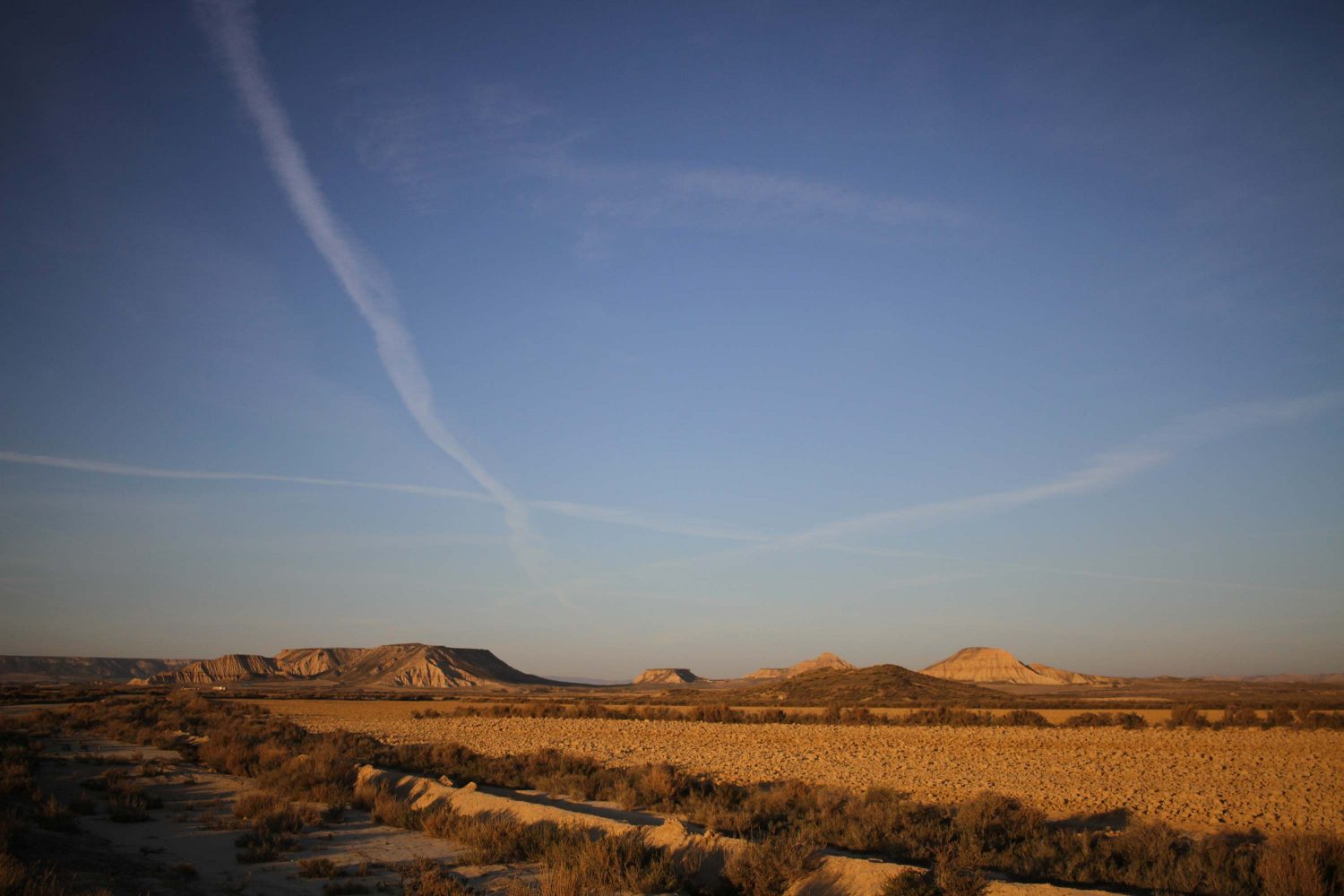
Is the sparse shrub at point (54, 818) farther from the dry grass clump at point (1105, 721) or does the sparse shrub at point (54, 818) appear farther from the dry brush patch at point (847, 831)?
the dry grass clump at point (1105, 721)

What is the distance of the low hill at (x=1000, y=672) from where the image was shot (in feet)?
412

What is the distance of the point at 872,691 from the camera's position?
70062 mm

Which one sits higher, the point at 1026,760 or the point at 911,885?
the point at 911,885

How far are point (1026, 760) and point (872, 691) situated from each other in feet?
157

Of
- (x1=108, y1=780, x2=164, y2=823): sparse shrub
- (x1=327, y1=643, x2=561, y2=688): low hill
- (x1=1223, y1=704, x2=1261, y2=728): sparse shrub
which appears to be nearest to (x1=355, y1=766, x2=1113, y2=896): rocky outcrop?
(x1=108, y1=780, x2=164, y2=823): sparse shrub

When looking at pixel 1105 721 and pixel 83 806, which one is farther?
pixel 1105 721

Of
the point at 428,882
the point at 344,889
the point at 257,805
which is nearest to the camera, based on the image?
the point at 428,882

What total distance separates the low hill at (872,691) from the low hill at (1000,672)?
51346mm

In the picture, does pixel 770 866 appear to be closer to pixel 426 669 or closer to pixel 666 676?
pixel 426 669

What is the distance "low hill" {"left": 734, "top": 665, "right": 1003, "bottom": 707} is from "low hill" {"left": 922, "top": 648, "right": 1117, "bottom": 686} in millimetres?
51346

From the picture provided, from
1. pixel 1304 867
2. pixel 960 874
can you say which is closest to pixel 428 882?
pixel 960 874

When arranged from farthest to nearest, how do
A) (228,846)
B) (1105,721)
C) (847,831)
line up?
(1105,721) < (847,831) < (228,846)

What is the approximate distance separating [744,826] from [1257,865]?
7.28 meters

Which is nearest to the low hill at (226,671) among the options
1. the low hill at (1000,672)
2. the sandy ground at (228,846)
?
the low hill at (1000,672)
